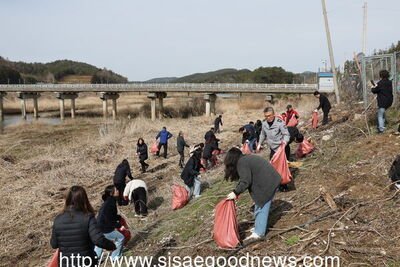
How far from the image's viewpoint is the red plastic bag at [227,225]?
4.48 m

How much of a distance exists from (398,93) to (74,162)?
11553 millimetres

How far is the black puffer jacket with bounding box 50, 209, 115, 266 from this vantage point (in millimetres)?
3146

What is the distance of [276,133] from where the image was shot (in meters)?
5.91

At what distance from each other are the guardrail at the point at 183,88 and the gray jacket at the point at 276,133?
1126 inches

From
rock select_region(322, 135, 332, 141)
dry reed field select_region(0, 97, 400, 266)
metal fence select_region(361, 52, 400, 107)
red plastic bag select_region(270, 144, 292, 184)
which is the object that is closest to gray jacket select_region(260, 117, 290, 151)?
red plastic bag select_region(270, 144, 292, 184)

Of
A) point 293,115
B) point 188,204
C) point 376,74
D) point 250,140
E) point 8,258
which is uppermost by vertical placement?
point 376,74

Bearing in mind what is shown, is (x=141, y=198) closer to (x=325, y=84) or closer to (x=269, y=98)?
(x=325, y=84)

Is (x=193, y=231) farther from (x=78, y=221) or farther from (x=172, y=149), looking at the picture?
(x=172, y=149)

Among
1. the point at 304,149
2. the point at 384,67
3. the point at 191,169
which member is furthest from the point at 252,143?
the point at 384,67

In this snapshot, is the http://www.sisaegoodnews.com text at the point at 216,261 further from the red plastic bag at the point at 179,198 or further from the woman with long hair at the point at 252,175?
the red plastic bag at the point at 179,198

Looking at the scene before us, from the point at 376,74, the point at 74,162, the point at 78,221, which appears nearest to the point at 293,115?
the point at 376,74

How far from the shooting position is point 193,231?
5.72 metres

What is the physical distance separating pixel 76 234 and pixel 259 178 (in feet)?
7.29

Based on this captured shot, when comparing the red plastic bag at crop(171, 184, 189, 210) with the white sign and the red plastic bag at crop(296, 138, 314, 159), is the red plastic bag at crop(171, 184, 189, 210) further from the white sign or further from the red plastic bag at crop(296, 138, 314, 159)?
the white sign
